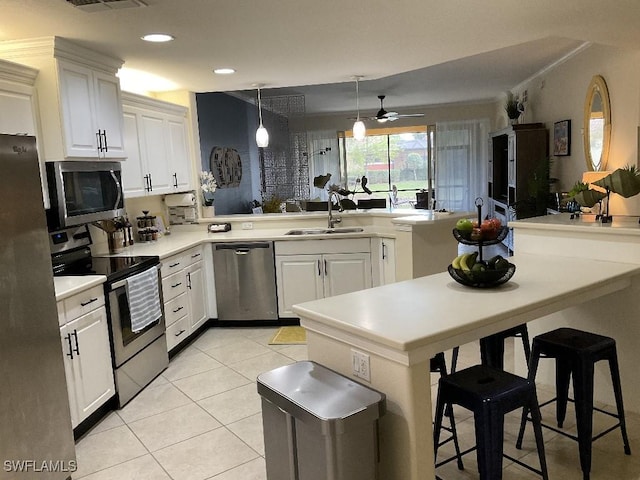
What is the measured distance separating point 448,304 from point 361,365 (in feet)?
1.52

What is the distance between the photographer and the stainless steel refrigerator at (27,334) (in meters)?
2.10

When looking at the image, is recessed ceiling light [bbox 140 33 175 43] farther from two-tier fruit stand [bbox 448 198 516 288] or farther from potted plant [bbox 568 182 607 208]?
potted plant [bbox 568 182 607 208]

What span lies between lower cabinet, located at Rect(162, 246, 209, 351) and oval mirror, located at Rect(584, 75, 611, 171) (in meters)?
3.95

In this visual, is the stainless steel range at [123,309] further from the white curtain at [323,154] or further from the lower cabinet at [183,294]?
the white curtain at [323,154]

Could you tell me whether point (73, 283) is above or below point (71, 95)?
below

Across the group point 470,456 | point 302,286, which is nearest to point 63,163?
point 302,286

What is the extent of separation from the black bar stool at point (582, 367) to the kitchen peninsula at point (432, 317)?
0.26 meters

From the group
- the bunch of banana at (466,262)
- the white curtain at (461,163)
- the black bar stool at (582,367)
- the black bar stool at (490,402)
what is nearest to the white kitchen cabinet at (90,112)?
the bunch of banana at (466,262)

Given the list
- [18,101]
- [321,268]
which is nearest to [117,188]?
[18,101]

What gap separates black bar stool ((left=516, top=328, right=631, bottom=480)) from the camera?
7.72 ft

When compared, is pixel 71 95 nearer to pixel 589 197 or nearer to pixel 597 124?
pixel 589 197

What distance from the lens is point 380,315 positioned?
1997 mm

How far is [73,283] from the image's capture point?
293cm

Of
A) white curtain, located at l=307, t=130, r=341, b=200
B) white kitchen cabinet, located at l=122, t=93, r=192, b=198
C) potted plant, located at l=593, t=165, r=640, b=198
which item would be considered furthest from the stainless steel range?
white curtain, located at l=307, t=130, r=341, b=200
